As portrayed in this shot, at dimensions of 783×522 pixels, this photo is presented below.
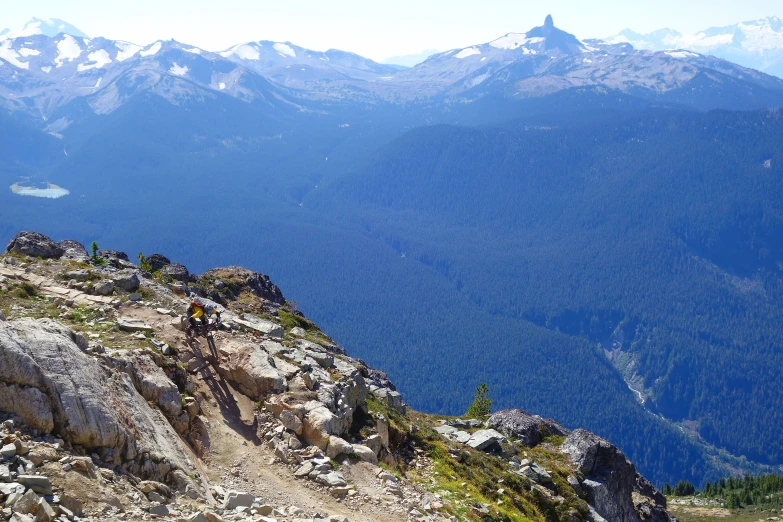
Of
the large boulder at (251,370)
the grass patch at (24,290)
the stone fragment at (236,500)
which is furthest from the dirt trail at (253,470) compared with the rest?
the grass patch at (24,290)

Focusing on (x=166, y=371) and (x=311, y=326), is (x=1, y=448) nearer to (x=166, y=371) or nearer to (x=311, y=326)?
(x=166, y=371)

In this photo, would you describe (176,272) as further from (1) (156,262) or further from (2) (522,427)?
(2) (522,427)

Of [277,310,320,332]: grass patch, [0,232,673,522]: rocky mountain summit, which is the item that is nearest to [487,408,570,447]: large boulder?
[0,232,673,522]: rocky mountain summit

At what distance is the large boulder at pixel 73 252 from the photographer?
155 feet

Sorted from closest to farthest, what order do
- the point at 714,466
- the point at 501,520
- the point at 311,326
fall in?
the point at 501,520, the point at 311,326, the point at 714,466

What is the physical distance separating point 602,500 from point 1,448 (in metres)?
36.7

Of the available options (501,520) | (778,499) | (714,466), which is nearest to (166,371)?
(501,520)

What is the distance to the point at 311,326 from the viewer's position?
60.2m

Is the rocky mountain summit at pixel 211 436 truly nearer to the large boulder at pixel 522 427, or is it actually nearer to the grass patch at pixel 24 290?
the grass patch at pixel 24 290

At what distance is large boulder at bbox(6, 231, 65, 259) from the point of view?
145ft

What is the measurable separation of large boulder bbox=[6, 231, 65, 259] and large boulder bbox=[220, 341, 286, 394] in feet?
66.0

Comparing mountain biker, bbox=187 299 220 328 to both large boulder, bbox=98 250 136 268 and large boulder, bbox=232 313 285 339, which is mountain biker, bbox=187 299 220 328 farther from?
large boulder, bbox=98 250 136 268

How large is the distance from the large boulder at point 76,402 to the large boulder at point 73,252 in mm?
25835

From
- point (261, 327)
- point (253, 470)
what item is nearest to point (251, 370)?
point (253, 470)
